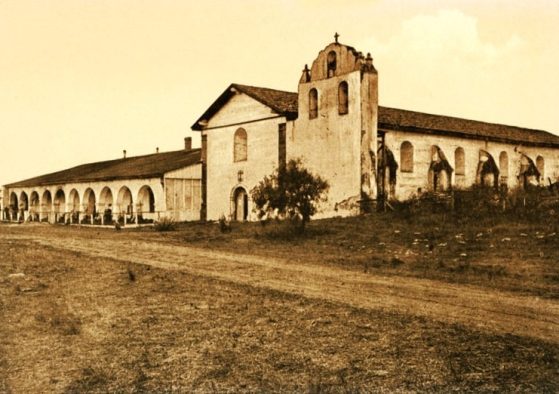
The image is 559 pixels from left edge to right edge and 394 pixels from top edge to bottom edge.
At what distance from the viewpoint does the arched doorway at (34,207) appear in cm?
4146

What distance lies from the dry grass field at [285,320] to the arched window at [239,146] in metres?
14.4

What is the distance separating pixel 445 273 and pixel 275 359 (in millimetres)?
6604

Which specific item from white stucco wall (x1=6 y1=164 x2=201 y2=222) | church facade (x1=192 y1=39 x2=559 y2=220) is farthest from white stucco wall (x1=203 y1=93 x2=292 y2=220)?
white stucco wall (x1=6 y1=164 x2=201 y2=222)

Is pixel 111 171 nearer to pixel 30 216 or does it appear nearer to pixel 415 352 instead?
pixel 30 216

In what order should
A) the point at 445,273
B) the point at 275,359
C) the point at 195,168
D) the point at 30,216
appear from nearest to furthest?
the point at 275,359 < the point at 445,273 < the point at 195,168 < the point at 30,216

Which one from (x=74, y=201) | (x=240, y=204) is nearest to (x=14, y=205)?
(x=74, y=201)

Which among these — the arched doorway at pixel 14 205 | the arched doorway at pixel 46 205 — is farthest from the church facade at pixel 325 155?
the arched doorway at pixel 14 205

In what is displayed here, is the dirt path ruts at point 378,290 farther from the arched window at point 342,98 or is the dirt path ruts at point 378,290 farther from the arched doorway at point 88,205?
the arched doorway at point 88,205

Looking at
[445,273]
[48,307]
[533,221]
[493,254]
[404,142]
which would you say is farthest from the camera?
[404,142]

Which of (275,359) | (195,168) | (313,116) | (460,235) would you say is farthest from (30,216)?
(275,359)

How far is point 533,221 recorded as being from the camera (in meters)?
17.1

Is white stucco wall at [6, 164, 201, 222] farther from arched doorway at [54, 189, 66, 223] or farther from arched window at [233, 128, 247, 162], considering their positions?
arched window at [233, 128, 247, 162]

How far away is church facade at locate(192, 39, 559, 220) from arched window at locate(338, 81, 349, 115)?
0.14 ft

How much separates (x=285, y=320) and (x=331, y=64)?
A: 18.4 meters
